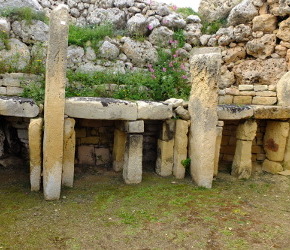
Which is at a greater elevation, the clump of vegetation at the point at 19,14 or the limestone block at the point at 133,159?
the clump of vegetation at the point at 19,14

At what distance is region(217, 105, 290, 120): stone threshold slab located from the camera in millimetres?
6137

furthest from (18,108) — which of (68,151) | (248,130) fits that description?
(248,130)

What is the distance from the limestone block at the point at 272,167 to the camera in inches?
273

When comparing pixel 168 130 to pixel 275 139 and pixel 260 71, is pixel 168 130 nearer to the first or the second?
pixel 275 139

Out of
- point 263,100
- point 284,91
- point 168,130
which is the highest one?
point 284,91

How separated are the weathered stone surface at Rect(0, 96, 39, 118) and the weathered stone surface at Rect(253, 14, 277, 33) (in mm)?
6829

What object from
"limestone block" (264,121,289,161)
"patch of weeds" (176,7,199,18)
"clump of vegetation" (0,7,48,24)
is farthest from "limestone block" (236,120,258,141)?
"clump of vegetation" (0,7,48,24)

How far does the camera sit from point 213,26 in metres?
10.0

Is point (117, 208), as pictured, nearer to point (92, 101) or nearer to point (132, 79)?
point (92, 101)

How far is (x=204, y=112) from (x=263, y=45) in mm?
4260

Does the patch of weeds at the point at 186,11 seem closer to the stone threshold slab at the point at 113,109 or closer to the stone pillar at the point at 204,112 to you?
the stone pillar at the point at 204,112

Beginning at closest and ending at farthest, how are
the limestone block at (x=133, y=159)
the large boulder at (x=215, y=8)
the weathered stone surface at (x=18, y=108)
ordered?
the weathered stone surface at (x=18, y=108) < the limestone block at (x=133, y=159) < the large boulder at (x=215, y=8)

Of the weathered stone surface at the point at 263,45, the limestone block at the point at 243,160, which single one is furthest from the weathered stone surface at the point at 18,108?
the weathered stone surface at the point at 263,45

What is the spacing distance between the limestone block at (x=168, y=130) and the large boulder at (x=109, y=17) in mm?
5105
